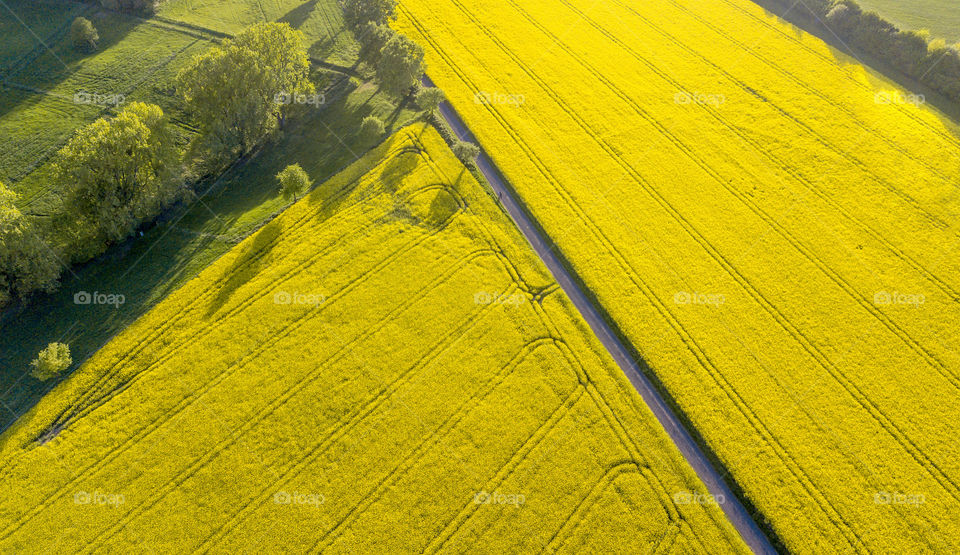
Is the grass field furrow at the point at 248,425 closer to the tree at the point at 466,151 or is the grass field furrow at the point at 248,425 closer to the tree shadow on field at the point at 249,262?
the tree shadow on field at the point at 249,262

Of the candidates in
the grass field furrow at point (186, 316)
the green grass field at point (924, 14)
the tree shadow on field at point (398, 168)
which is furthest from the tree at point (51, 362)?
the green grass field at point (924, 14)

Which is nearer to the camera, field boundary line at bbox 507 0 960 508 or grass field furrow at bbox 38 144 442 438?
field boundary line at bbox 507 0 960 508

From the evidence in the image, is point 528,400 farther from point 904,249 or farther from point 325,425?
point 904,249

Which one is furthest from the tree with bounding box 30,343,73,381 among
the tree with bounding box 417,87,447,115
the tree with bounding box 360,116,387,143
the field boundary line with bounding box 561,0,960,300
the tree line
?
the tree line

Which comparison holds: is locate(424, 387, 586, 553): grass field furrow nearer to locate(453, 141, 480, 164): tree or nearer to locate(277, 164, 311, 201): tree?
locate(453, 141, 480, 164): tree

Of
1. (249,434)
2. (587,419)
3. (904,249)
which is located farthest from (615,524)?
(904,249)

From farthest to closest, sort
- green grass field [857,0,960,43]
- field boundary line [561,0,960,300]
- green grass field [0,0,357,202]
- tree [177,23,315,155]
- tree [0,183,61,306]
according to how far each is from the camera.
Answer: green grass field [857,0,960,43], green grass field [0,0,357,202], tree [177,23,315,155], field boundary line [561,0,960,300], tree [0,183,61,306]

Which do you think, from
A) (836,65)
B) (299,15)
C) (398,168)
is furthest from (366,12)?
(836,65)
